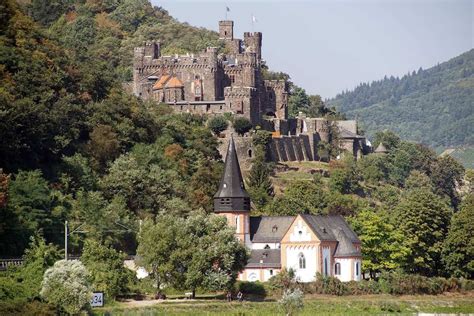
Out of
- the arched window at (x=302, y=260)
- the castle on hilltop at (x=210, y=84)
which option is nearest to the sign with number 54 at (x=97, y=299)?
the arched window at (x=302, y=260)

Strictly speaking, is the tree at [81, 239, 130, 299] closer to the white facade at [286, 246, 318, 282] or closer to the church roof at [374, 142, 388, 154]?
the white facade at [286, 246, 318, 282]

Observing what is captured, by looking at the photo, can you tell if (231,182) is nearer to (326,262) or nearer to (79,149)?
(326,262)

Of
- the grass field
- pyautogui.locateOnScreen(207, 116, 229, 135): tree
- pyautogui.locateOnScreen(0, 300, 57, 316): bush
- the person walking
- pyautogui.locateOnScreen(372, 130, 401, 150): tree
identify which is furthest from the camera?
pyautogui.locateOnScreen(372, 130, 401, 150): tree

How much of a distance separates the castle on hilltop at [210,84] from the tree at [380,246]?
35.1m

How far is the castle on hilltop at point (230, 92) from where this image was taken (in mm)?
128250

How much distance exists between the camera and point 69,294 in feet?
226

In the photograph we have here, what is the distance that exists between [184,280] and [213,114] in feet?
159

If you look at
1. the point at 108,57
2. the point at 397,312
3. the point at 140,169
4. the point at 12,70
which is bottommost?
the point at 397,312

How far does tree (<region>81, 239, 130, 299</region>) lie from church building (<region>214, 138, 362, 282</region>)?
483 inches

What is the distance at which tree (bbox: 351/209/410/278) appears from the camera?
9238 centimetres

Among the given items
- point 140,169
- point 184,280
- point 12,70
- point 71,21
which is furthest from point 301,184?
point 71,21

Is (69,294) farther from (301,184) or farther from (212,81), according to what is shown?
(212,81)

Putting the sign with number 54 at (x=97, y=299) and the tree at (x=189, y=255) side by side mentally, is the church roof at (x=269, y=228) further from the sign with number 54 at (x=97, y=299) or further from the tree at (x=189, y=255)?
the sign with number 54 at (x=97, y=299)

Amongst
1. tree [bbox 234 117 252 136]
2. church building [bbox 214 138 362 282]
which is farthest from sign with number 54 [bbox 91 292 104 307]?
tree [bbox 234 117 252 136]
